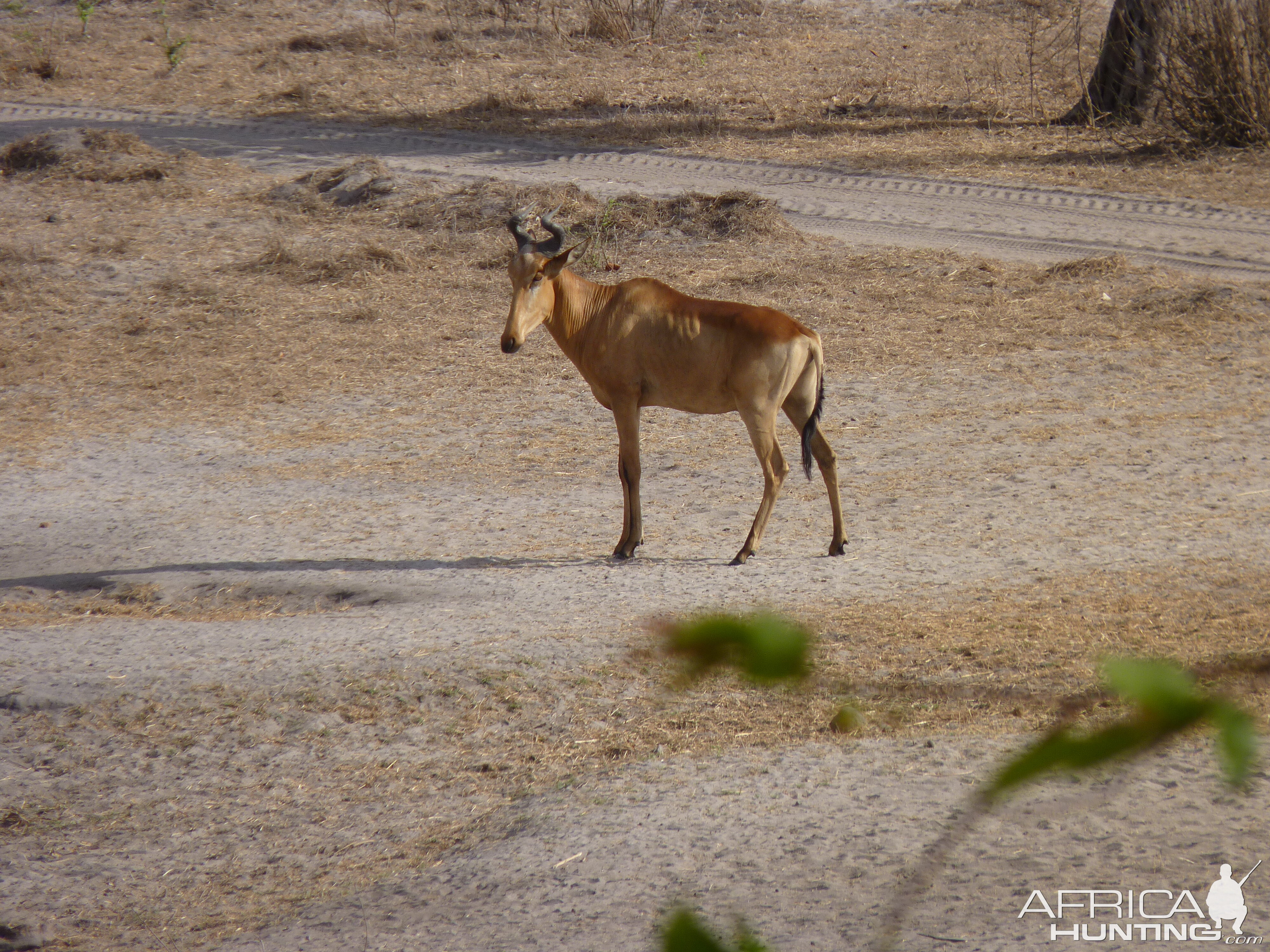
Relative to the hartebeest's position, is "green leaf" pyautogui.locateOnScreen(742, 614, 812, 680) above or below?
above

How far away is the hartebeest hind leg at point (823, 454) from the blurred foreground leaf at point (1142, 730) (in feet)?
21.8

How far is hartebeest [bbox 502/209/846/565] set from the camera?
741 centimetres

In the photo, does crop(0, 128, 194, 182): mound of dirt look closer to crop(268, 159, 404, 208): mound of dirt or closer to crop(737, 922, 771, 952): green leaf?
crop(268, 159, 404, 208): mound of dirt

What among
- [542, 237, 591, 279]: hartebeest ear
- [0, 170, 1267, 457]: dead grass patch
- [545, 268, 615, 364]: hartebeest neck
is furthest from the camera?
[0, 170, 1267, 457]: dead grass patch

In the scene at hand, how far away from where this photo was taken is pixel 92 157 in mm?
17938

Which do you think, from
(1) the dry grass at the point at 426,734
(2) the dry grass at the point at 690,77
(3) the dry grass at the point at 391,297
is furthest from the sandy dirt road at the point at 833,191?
(1) the dry grass at the point at 426,734

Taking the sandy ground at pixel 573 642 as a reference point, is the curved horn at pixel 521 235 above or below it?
above

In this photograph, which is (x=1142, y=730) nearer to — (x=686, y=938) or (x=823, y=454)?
(x=686, y=938)

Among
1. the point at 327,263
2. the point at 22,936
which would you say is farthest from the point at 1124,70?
the point at 22,936

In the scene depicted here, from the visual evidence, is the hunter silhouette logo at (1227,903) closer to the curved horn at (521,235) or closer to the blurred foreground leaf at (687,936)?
the blurred foreground leaf at (687,936)

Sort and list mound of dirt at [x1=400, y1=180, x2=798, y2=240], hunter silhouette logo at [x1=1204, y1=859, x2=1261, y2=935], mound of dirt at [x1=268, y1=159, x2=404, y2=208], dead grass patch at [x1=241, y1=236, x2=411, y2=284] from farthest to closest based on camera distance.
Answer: mound of dirt at [x1=268, y1=159, x2=404, y2=208]
mound of dirt at [x1=400, y1=180, x2=798, y2=240]
dead grass patch at [x1=241, y1=236, x2=411, y2=284]
hunter silhouette logo at [x1=1204, y1=859, x2=1261, y2=935]

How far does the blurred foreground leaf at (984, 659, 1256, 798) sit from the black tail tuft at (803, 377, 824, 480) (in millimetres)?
6537

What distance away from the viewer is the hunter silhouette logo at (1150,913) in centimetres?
374

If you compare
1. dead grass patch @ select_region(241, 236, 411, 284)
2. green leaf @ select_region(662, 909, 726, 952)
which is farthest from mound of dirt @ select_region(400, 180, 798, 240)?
→ green leaf @ select_region(662, 909, 726, 952)
